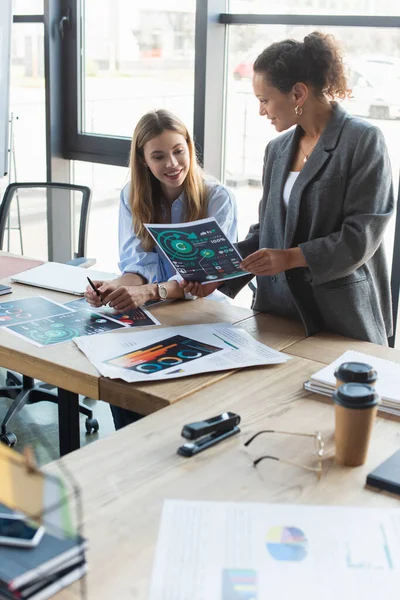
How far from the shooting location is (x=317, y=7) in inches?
119

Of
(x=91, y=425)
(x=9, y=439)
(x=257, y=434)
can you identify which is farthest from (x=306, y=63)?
(x=9, y=439)

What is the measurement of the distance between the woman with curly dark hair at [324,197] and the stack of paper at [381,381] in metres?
0.30

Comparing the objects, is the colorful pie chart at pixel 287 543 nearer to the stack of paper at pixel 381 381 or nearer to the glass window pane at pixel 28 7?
the stack of paper at pixel 381 381

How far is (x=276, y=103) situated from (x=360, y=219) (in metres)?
0.40

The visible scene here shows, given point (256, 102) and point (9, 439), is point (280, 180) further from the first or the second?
point (9, 439)

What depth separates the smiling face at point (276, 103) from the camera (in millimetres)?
2092

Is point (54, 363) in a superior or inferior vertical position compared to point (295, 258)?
inferior

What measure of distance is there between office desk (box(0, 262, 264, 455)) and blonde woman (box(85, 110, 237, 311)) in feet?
0.51

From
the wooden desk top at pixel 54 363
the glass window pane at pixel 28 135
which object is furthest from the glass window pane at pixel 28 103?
the wooden desk top at pixel 54 363

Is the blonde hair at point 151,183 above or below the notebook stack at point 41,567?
above

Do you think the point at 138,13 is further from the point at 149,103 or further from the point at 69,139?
the point at 69,139

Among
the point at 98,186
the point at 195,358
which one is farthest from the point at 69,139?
the point at 195,358

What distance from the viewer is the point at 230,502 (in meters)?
1.23

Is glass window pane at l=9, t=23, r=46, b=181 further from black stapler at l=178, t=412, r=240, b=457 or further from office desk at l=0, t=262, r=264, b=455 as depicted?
black stapler at l=178, t=412, r=240, b=457
